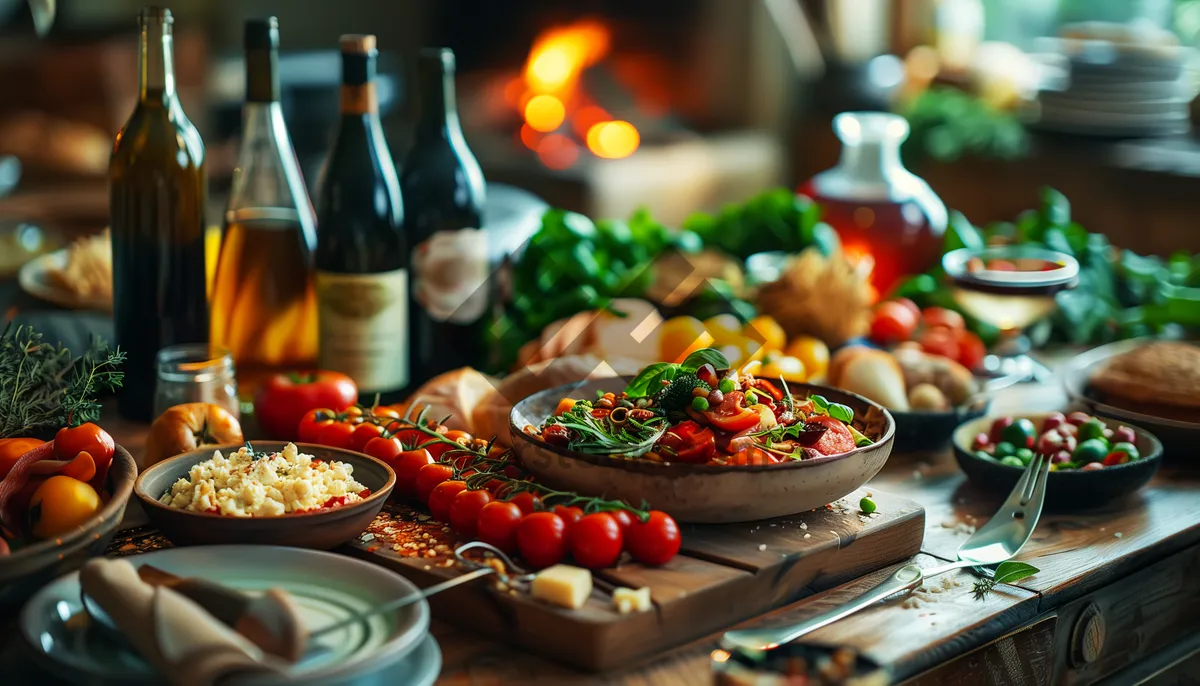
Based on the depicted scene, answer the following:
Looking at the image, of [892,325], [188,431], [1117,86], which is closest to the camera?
[188,431]

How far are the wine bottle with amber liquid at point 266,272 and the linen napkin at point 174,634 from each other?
694 millimetres

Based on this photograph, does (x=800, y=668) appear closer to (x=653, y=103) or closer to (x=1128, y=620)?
(x=1128, y=620)

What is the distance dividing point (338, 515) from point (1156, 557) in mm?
840

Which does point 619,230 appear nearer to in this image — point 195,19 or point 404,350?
point 404,350

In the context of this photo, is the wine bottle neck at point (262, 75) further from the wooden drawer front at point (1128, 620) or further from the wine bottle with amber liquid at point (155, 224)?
the wooden drawer front at point (1128, 620)

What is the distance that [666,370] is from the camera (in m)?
1.17

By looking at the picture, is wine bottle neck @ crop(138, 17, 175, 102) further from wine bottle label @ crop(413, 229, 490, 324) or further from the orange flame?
the orange flame

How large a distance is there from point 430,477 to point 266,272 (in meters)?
0.50

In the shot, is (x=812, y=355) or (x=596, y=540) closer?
(x=596, y=540)

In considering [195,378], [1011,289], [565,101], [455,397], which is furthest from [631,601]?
[565,101]

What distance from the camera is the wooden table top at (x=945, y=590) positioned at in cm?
93

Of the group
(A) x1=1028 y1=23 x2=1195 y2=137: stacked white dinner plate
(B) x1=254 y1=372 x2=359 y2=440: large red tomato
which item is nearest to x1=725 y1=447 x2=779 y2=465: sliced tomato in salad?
(B) x1=254 y1=372 x2=359 y2=440: large red tomato

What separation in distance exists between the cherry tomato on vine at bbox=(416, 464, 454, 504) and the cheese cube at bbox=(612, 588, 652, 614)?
0.28 metres

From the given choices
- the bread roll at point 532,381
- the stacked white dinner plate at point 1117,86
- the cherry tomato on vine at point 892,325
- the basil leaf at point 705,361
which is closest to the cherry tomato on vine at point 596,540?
the basil leaf at point 705,361
